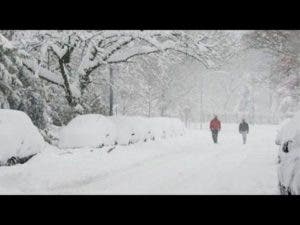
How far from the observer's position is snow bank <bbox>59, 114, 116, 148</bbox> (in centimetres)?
1612

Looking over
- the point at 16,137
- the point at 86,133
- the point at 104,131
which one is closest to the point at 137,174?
the point at 16,137

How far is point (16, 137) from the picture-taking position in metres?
11.6

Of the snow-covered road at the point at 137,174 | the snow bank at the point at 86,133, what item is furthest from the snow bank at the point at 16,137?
the snow bank at the point at 86,133

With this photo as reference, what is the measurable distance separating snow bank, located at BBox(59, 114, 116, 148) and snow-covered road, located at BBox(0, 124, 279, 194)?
0.49 metres

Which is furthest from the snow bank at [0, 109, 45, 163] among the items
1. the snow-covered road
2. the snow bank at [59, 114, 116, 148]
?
the snow bank at [59, 114, 116, 148]

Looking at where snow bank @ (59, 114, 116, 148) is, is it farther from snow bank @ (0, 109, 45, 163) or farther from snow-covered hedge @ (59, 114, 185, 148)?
snow bank @ (0, 109, 45, 163)

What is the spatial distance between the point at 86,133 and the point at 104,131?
3.41 feet

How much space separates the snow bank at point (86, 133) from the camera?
16125 millimetres

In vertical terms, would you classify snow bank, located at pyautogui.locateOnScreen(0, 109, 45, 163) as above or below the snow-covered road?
above

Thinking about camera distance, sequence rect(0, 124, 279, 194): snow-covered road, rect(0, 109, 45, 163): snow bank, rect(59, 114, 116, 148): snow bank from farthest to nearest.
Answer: rect(59, 114, 116, 148): snow bank → rect(0, 109, 45, 163): snow bank → rect(0, 124, 279, 194): snow-covered road

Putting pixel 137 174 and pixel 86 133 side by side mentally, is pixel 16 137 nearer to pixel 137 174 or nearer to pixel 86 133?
pixel 137 174
